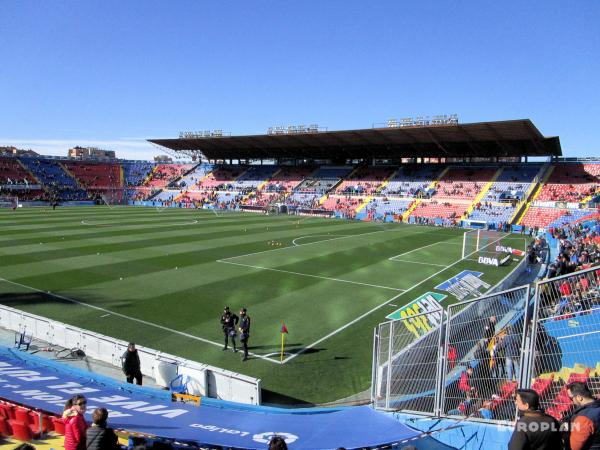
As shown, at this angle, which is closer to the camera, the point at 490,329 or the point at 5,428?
the point at 5,428

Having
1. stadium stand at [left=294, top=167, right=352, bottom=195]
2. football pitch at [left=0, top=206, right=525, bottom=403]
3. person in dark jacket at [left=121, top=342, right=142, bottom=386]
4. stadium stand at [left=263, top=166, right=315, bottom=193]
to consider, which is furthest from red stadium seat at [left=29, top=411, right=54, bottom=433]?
stadium stand at [left=263, top=166, right=315, bottom=193]

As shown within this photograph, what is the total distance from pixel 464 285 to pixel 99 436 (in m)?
19.1

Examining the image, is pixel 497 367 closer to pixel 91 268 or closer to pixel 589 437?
pixel 589 437

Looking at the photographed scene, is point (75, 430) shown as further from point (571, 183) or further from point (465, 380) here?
point (571, 183)

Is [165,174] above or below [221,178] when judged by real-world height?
above

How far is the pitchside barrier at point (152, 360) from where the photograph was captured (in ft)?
30.1

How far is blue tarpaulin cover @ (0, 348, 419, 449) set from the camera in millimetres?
5719

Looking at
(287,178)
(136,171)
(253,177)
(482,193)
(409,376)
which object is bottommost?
(409,376)

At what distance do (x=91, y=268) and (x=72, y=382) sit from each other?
14.9 metres

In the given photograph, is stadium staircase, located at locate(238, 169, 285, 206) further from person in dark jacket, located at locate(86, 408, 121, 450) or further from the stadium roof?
person in dark jacket, located at locate(86, 408, 121, 450)

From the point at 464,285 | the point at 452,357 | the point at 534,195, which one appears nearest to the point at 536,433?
the point at 452,357

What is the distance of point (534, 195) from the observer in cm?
5069

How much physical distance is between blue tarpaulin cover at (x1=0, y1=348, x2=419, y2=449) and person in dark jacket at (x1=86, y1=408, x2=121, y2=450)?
118 centimetres

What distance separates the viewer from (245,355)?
12.0 meters
